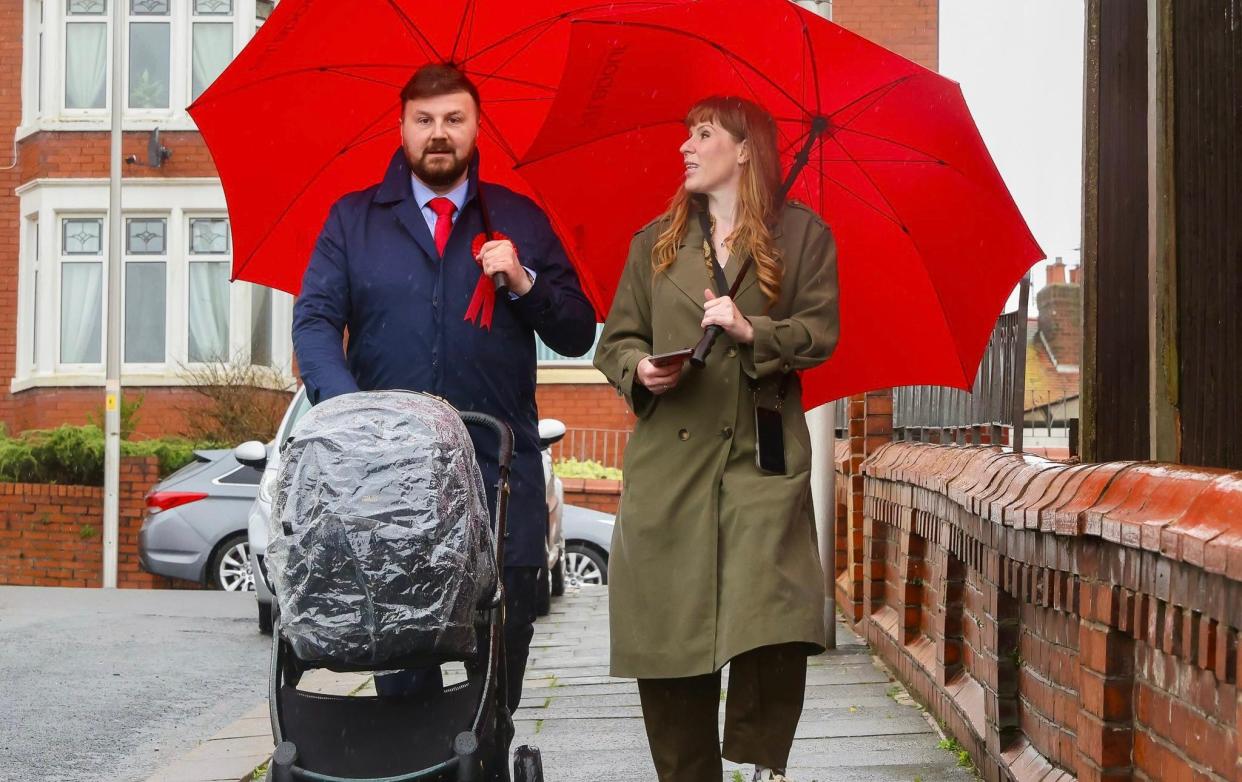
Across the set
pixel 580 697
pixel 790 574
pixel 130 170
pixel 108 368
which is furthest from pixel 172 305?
pixel 790 574

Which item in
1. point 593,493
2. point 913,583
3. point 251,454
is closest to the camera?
point 913,583

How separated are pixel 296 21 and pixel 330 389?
5.51ft

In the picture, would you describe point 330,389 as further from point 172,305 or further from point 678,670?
point 172,305

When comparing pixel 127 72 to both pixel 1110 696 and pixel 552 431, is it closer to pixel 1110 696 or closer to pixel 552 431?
pixel 552 431

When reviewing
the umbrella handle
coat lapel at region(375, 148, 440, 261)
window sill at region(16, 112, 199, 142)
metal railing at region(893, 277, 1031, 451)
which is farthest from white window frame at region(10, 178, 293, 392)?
the umbrella handle

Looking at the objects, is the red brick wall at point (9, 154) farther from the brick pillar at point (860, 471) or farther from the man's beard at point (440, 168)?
the man's beard at point (440, 168)

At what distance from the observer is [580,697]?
8570 millimetres

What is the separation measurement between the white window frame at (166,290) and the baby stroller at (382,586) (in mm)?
21146

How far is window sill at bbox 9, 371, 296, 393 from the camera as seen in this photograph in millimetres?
24625

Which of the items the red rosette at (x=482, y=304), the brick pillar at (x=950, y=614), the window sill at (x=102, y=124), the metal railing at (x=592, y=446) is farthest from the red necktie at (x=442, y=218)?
the window sill at (x=102, y=124)

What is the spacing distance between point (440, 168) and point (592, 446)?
19.2 meters

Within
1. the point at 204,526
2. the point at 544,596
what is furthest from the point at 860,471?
the point at 204,526

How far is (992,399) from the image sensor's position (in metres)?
6.66

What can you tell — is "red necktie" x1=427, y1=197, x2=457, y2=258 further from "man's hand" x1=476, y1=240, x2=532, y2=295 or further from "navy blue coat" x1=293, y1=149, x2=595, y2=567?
"man's hand" x1=476, y1=240, x2=532, y2=295
